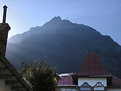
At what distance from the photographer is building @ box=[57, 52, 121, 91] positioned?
1063 inches

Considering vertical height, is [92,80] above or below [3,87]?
below

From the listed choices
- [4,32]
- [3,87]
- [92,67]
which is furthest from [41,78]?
[92,67]

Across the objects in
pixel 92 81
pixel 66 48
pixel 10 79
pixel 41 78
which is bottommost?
pixel 92 81

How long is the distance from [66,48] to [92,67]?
92434 millimetres

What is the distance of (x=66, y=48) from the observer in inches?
4771

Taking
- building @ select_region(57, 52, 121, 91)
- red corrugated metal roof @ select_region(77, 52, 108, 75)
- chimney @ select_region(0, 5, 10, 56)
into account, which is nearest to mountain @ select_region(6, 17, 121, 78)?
building @ select_region(57, 52, 121, 91)

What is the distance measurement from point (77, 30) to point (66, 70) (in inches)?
2039

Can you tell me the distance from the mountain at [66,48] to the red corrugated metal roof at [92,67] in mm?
67761

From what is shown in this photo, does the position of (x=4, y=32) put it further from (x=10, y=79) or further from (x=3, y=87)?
(x=3, y=87)

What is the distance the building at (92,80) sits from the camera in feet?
88.5

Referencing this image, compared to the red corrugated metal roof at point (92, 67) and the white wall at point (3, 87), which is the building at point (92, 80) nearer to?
the red corrugated metal roof at point (92, 67)

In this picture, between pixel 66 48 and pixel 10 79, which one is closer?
pixel 10 79

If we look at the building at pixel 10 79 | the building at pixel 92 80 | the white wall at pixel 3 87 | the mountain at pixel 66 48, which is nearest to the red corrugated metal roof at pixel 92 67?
the building at pixel 92 80

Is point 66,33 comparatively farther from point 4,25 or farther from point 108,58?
point 4,25
